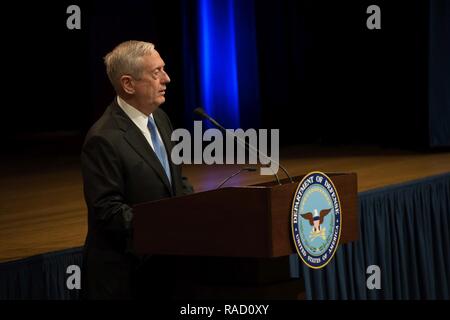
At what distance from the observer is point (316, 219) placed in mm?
2678

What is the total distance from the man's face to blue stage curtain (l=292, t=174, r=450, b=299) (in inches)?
81.2

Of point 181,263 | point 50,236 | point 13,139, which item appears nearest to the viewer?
point 181,263

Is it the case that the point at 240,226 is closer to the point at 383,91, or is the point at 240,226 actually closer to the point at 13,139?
the point at 383,91

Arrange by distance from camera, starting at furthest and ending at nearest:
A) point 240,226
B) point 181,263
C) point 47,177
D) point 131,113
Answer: point 47,177
point 131,113
point 181,263
point 240,226

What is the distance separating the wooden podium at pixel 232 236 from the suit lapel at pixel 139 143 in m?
0.24

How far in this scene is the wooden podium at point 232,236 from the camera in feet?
8.43

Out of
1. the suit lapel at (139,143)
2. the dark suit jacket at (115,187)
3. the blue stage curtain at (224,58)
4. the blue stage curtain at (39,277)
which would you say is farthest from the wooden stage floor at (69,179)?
the suit lapel at (139,143)

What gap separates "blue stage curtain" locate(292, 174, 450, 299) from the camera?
16.7ft

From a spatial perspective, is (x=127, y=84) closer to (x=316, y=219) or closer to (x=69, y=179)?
(x=316, y=219)

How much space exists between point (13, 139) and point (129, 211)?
29.0 ft

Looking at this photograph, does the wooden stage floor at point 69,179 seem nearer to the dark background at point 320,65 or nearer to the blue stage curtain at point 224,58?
the dark background at point 320,65

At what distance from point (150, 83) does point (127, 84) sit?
2.7 inches

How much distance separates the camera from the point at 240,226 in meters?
2.60
